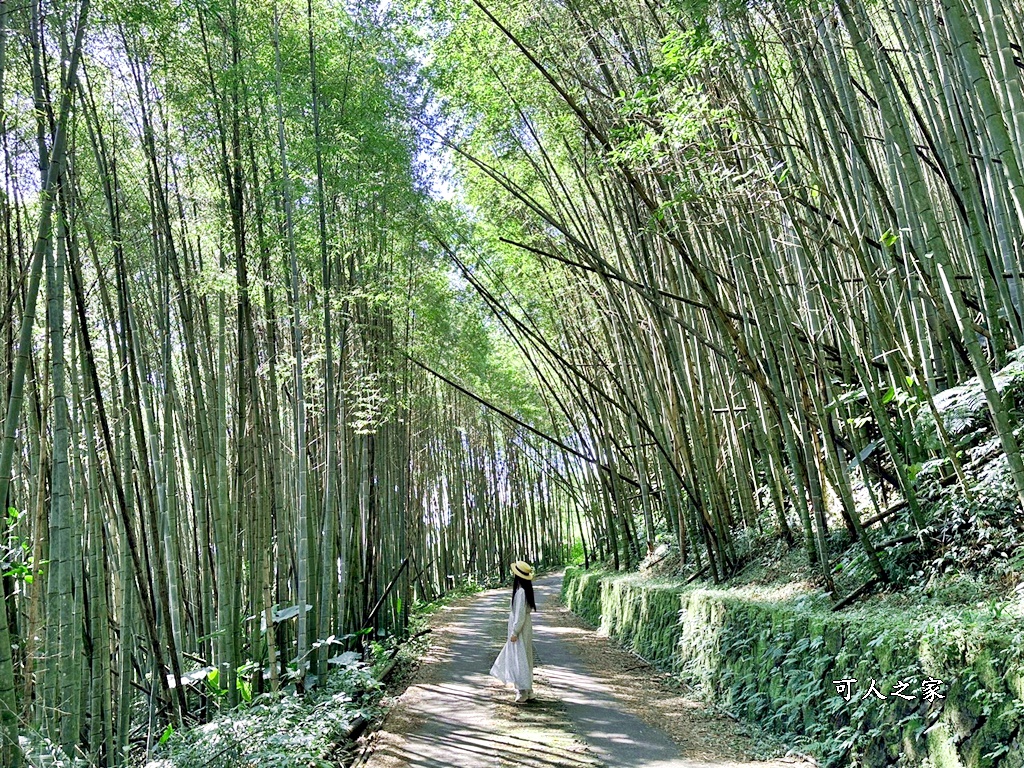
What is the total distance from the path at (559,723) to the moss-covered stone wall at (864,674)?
0.74ft

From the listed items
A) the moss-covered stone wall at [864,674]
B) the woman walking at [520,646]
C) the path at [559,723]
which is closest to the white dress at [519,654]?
the woman walking at [520,646]

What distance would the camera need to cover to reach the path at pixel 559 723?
3.46 metres

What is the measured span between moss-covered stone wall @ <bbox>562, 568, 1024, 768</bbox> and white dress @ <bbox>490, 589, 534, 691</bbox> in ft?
3.44

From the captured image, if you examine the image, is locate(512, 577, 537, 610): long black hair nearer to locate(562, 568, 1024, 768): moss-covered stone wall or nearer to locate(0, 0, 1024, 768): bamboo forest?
locate(0, 0, 1024, 768): bamboo forest

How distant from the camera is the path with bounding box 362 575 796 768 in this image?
3.46 metres

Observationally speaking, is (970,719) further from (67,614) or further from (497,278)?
(497,278)

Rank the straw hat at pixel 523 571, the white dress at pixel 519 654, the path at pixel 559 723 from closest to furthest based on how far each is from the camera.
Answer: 1. the path at pixel 559 723
2. the white dress at pixel 519 654
3. the straw hat at pixel 523 571

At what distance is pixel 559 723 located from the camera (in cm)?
409

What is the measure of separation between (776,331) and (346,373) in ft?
12.5

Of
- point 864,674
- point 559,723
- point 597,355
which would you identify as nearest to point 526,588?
point 559,723

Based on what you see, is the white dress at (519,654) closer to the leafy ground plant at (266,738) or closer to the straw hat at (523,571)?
the straw hat at (523,571)

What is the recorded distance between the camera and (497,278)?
8.50 meters

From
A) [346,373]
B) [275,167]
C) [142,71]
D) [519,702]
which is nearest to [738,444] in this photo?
[519,702]

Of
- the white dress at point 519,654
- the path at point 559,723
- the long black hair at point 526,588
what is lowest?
the path at point 559,723
